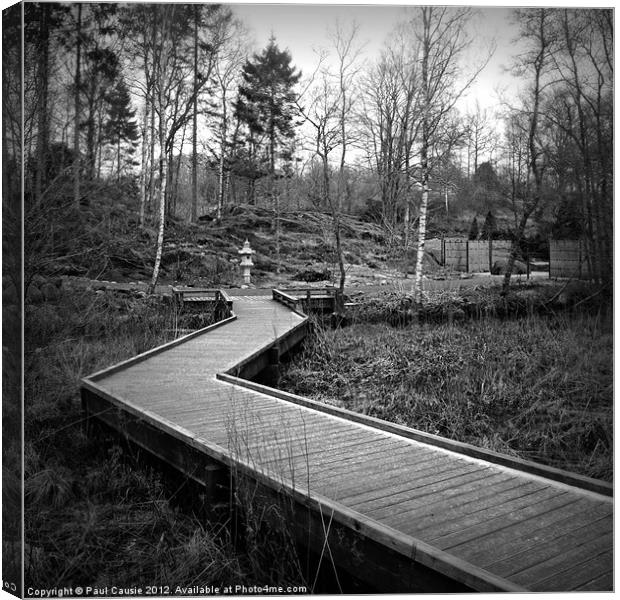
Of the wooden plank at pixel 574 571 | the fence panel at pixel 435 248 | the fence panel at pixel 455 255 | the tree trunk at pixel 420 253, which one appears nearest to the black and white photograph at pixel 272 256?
the wooden plank at pixel 574 571

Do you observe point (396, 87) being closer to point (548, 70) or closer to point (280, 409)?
point (548, 70)

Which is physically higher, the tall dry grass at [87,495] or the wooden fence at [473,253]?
the wooden fence at [473,253]

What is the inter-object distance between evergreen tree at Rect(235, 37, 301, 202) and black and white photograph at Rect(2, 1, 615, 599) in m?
0.02

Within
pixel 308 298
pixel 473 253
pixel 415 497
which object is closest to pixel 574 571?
pixel 415 497

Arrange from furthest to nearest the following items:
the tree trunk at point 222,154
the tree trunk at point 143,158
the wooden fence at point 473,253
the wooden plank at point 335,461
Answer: the wooden fence at point 473,253
the tree trunk at point 222,154
the tree trunk at point 143,158
the wooden plank at point 335,461

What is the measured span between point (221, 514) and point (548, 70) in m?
3.24

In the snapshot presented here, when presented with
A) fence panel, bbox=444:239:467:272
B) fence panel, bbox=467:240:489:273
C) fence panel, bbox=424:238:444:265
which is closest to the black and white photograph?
fence panel, bbox=467:240:489:273

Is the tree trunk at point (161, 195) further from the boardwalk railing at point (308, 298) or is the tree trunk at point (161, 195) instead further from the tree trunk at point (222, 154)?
the boardwalk railing at point (308, 298)

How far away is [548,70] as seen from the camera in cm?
334

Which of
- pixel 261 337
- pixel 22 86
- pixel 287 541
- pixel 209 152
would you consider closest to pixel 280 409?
pixel 287 541

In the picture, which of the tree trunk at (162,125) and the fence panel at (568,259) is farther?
the tree trunk at (162,125)

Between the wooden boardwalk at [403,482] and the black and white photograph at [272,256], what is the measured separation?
0.05 ft

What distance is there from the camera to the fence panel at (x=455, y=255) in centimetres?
758

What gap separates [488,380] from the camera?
5.79 meters
